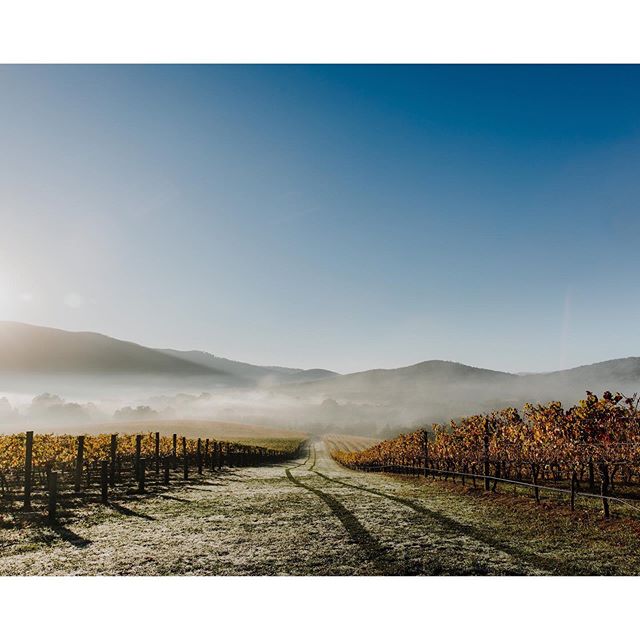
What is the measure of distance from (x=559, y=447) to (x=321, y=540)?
53.9 ft

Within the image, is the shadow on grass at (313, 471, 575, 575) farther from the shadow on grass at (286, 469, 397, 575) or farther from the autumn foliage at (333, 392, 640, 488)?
the autumn foliage at (333, 392, 640, 488)

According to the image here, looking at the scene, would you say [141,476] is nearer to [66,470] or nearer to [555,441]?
[66,470]

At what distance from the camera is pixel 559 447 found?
23.1m

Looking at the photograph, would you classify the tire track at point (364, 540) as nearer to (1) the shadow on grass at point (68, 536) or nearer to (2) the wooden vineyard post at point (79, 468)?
(1) the shadow on grass at point (68, 536)

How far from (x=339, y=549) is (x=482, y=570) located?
2.95 m

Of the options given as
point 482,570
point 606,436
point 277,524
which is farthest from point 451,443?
point 482,570

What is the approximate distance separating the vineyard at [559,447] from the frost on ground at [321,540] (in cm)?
271

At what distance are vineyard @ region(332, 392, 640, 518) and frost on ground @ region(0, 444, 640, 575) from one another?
2.71 metres

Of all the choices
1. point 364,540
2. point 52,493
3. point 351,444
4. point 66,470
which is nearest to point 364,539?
point 364,540

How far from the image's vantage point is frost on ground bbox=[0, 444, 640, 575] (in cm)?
963

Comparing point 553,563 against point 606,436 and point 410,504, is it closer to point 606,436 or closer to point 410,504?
point 410,504

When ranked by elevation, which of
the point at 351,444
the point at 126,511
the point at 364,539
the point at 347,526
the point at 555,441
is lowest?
the point at 351,444

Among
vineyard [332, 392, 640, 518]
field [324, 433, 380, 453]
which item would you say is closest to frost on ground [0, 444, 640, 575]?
vineyard [332, 392, 640, 518]
